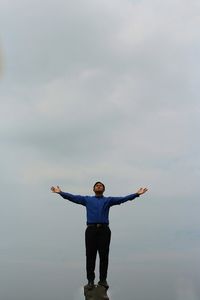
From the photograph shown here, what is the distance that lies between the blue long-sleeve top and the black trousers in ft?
1.12

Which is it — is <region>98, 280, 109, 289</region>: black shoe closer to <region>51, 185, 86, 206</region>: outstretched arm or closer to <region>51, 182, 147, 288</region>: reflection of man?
<region>51, 182, 147, 288</region>: reflection of man

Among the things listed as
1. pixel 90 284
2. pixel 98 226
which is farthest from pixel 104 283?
pixel 98 226

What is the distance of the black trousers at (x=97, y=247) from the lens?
1989 cm

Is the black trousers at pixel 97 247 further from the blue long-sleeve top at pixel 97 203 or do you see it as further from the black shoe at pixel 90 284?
the blue long-sleeve top at pixel 97 203

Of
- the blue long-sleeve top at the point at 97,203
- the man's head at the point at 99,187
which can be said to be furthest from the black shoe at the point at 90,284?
the man's head at the point at 99,187

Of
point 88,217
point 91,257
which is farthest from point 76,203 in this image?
point 91,257

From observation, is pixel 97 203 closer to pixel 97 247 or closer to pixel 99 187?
pixel 99 187

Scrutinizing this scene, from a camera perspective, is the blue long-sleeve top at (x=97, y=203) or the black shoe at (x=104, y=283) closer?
the black shoe at (x=104, y=283)

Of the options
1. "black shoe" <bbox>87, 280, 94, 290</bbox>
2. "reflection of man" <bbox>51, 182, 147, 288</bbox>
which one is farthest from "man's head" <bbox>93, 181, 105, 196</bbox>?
"black shoe" <bbox>87, 280, 94, 290</bbox>

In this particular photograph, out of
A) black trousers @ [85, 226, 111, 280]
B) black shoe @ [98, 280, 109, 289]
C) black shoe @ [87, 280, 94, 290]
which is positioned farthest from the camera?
black trousers @ [85, 226, 111, 280]

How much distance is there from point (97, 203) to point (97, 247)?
1.67 metres

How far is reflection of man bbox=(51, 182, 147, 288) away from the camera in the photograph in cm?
1989

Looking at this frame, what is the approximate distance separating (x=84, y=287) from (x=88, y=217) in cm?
256

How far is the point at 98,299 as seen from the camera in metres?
19.1
